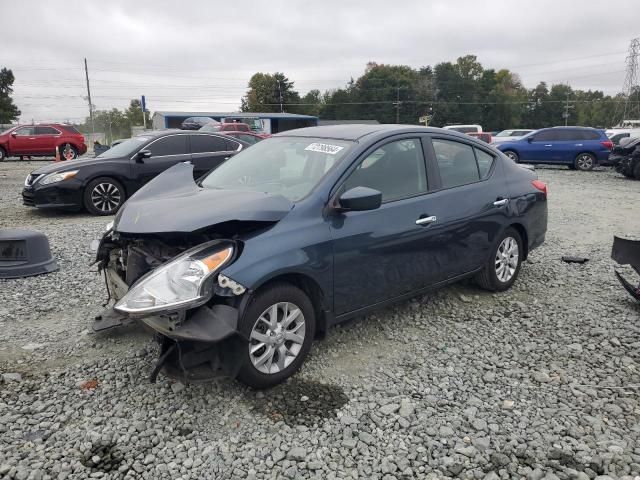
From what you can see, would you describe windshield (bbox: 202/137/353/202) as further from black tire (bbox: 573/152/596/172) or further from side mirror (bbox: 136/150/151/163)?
black tire (bbox: 573/152/596/172)

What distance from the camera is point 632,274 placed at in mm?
5793

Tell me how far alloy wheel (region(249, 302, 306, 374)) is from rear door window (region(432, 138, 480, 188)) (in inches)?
74.8

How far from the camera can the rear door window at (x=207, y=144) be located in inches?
386

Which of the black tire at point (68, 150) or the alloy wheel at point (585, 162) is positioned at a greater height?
→ the black tire at point (68, 150)

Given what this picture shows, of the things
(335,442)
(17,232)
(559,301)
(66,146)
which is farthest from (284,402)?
(66,146)

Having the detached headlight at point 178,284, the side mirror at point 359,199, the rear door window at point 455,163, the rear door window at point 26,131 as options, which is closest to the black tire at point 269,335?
the detached headlight at point 178,284

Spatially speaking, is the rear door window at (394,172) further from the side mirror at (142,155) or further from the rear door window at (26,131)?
the rear door window at (26,131)

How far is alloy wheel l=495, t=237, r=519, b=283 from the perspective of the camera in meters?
5.03

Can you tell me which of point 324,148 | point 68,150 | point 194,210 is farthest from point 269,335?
point 68,150

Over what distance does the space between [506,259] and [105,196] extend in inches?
276

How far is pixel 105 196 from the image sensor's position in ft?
29.7

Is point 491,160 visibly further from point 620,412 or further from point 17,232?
point 17,232

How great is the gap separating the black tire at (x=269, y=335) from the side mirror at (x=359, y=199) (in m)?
0.66

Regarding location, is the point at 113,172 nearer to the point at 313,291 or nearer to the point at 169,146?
the point at 169,146
